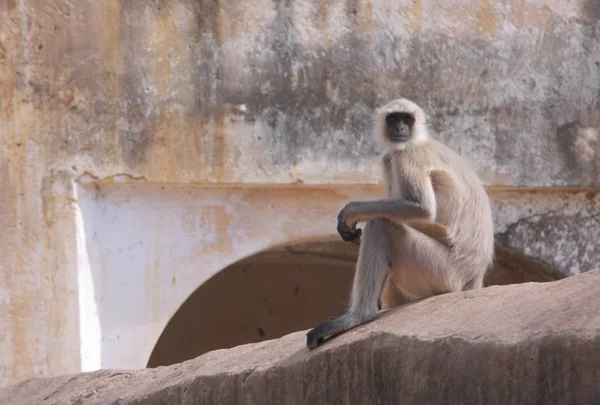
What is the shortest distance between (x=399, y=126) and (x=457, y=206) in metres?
0.46

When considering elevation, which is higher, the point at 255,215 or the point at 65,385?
the point at 255,215

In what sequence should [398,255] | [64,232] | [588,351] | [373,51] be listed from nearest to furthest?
[588,351] < [398,255] < [64,232] < [373,51]

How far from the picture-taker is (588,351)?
297 cm

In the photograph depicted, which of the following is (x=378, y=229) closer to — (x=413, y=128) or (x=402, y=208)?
(x=402, y=208)

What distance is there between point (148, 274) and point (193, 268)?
0.91 feet

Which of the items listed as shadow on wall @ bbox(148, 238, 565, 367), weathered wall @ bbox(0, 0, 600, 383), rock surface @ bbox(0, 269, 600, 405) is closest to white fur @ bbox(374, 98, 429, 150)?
rock surface @ bbox(0, 269, 600, 405)

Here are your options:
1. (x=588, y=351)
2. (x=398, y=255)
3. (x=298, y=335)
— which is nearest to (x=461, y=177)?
(x=398, y=255)

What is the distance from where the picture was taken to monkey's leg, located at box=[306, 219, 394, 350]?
13.1 feet

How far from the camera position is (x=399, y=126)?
14.9ft

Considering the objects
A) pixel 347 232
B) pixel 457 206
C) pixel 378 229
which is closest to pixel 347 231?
pixel 347 232

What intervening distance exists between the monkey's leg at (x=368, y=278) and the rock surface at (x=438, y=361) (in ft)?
0.27

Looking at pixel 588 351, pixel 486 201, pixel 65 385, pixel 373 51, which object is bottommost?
pixel 65 385

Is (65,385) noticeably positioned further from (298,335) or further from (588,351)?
(588,351)

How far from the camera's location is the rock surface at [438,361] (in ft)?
10.1
